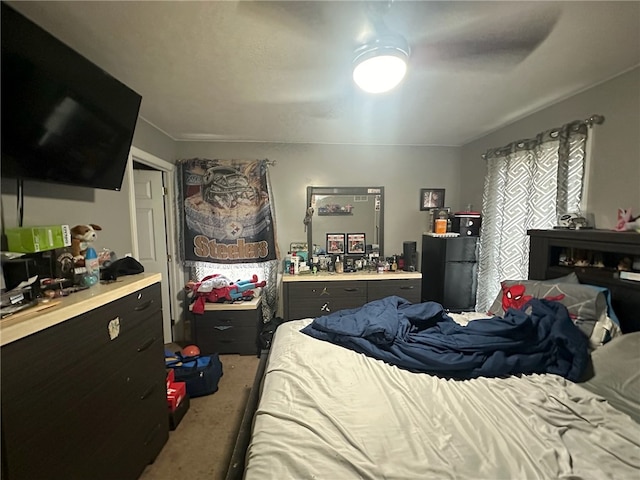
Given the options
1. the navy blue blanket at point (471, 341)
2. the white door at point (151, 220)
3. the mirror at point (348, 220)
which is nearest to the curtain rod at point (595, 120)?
the navy blue blanket at point (471, 341)

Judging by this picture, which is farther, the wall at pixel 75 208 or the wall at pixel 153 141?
the wall at pixel 153 141

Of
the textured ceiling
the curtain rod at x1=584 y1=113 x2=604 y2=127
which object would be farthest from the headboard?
the textured ceiling

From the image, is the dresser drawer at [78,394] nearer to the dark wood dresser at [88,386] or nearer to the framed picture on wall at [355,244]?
the dark wood dresser at [88,386]

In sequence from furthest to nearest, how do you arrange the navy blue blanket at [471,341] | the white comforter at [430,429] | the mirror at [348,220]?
the mirror at [348,220] < the navy blue blanket at [471,341] < the white comforter at [430,429]

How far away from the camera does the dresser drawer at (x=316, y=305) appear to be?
3.03 meters

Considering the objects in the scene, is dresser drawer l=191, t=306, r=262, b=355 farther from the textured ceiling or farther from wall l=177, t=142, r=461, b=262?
the textured ceiling

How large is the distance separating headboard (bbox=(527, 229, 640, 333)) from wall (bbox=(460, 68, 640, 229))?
0.22m

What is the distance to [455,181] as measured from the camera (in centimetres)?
351

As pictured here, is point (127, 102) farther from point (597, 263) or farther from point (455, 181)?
point (455, 181)

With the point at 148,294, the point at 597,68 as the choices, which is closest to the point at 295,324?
the point at 148,294

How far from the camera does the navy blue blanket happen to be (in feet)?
4.34

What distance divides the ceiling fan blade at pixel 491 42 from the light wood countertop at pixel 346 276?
210cm

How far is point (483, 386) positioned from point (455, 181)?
9.49ft

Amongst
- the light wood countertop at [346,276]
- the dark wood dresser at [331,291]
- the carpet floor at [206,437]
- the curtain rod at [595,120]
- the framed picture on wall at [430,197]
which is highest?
the curtain rod at [595,120]
